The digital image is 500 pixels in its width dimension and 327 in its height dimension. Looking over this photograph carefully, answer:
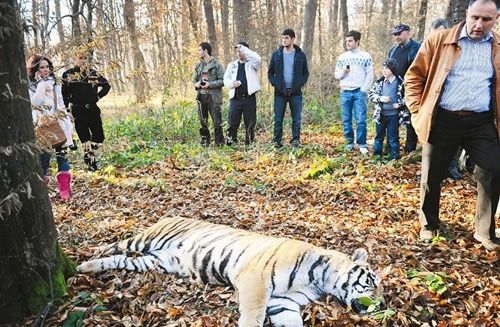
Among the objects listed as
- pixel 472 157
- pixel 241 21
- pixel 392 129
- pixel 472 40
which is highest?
pixel 241 21

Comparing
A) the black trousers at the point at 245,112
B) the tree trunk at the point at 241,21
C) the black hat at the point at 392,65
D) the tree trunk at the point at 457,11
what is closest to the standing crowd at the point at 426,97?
the black hat at the point at 392,65

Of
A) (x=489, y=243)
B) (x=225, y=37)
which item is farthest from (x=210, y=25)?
(x=489, y=243)

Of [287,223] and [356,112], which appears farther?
[356,112]

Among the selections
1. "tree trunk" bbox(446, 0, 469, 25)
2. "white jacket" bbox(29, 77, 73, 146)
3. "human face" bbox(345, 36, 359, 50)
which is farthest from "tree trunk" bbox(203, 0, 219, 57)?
"tree trunk" bbox(446, 0, 469, 25)

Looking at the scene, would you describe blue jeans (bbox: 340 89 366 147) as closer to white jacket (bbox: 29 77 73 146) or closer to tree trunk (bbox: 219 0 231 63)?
white jacket (bbox: 29 77 73 146)

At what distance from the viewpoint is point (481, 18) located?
3.55 meters

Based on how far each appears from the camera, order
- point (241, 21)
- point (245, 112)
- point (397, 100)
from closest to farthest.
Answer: point (397, 100)
point (245, 112)
point (241, 21)

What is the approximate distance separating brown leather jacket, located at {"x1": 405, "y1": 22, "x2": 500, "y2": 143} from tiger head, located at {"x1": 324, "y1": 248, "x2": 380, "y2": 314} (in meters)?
1.54

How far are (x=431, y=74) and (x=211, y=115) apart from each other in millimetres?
5813

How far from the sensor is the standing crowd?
12.3ft

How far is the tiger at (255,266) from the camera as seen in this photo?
3027 mm

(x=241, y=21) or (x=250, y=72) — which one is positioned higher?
(x=241, y=21)

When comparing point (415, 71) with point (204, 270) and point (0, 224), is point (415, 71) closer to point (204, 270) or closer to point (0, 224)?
point (204, 270)

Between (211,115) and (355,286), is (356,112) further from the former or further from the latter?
(355,286)
